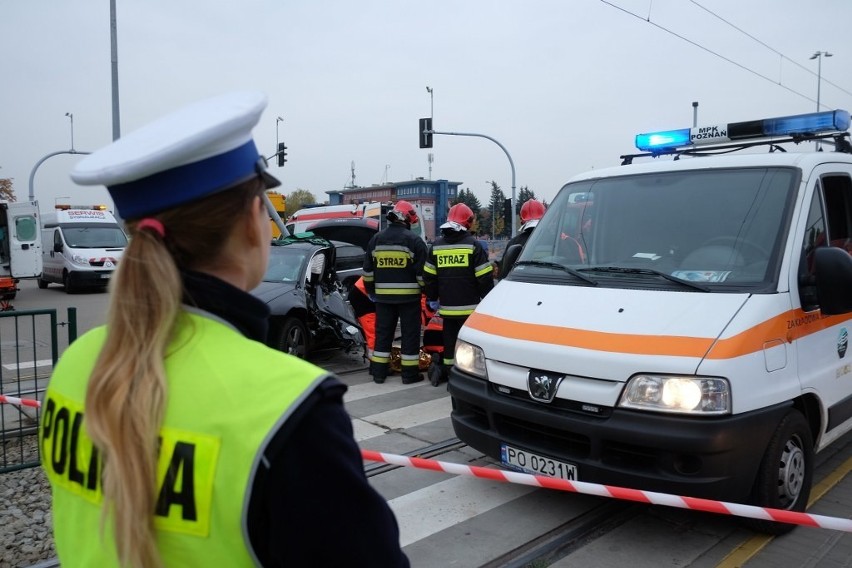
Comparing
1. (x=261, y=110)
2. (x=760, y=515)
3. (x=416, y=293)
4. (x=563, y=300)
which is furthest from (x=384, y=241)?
(x=261, y=110)

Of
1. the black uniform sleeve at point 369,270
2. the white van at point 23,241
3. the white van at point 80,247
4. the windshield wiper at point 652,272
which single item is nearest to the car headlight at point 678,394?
the windshield wiper at point 652,272

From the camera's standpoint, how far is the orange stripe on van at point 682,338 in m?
3.41

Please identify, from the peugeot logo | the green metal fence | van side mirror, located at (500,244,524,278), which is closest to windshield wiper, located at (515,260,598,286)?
van side mirror, located at (500,244,524,278)

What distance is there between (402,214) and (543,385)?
14.7 feet

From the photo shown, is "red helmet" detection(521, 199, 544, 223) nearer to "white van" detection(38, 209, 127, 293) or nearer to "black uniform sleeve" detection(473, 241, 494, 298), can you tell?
"black uniform sleeve" detection(473, 241, 494, 298)

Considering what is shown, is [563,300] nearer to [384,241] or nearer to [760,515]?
[760,515]

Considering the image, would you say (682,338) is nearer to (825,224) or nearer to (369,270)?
(825,224)

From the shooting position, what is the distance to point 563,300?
13.7 feet

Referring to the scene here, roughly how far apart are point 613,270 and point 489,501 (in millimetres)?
1730

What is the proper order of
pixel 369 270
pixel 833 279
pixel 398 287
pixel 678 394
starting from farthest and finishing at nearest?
pixel 369 270 → pixel 398 287 → pixel 833 279 → pixel 678 394

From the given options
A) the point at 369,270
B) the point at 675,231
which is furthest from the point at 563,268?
the point at 369,270

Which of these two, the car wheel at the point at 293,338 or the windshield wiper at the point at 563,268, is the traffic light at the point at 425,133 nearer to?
the car wheel at the point at 293,338

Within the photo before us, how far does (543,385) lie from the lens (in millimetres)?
3771

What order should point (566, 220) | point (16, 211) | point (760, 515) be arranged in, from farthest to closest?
point (16, 211)
point (566, 220)
point (760, 515)
